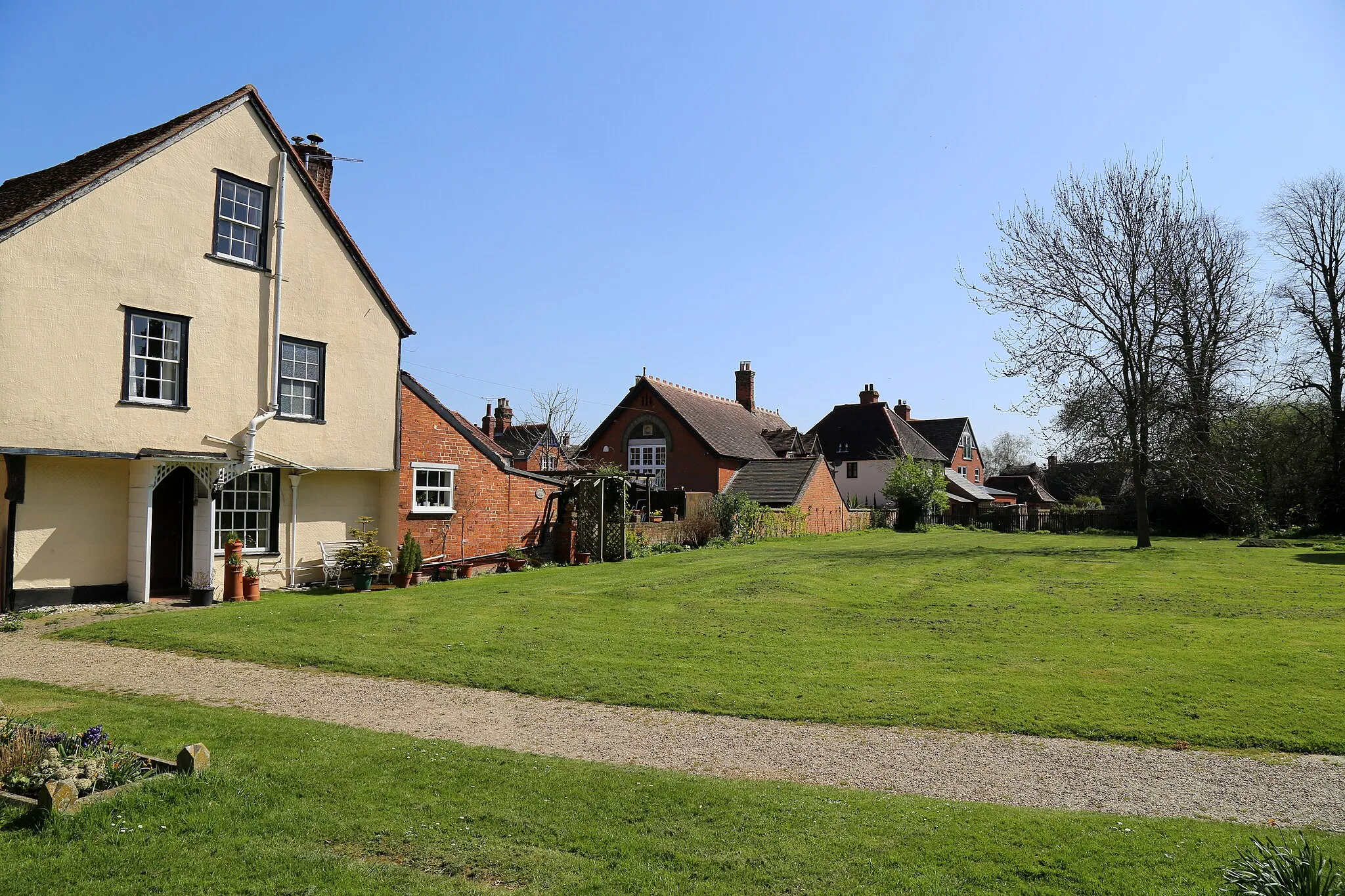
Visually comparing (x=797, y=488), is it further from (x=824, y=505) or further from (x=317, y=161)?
(x=317, y=161)

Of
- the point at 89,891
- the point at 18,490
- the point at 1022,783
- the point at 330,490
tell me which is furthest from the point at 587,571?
the point at 89,891

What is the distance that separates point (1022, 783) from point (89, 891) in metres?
6.43

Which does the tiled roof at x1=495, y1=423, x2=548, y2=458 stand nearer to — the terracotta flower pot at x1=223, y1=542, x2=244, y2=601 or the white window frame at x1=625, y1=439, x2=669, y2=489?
the white window frame at x1=625, y1=439, x2=669, y2=489

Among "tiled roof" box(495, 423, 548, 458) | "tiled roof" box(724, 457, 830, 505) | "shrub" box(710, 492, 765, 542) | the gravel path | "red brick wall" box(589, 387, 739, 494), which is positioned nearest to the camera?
the gravel path

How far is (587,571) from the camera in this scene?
23641mm

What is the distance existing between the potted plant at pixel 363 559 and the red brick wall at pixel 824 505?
25.2m

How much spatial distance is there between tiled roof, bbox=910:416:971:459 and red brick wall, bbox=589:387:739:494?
35337 millimetres

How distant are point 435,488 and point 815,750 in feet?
53.3

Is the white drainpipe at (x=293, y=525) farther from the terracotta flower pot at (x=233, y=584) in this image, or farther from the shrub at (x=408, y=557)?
the shrub at (x=408, y=557)

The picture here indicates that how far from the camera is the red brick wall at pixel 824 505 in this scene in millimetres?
42562

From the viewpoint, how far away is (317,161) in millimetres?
20688

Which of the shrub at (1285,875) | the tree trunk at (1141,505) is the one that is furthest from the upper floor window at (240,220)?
the tree trunk at (1141,505)

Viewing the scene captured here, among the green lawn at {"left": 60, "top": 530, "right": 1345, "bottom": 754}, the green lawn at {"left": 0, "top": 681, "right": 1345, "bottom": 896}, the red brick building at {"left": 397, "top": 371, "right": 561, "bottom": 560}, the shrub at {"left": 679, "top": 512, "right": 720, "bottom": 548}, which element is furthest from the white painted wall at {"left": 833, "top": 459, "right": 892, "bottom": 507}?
the green lawn at {"left": 0, "top": 681, "right": 1345, "bottom": 896}

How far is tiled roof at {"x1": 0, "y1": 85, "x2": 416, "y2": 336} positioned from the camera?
15.0 m
